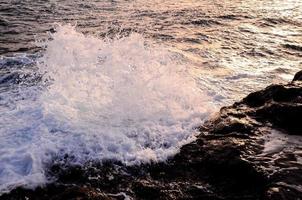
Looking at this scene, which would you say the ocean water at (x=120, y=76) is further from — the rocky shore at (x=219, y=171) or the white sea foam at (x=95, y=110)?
the rocky shore at (x=219, y=171)

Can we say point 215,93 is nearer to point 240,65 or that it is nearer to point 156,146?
point 240,65

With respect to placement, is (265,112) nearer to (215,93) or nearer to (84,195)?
(215,93)

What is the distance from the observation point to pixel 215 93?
796 cm

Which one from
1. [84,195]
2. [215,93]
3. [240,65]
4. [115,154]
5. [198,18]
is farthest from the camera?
[198,18]

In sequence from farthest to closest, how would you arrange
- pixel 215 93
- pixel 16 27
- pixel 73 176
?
pixel 16 27 < pixel 215 93 < pixel 73 176

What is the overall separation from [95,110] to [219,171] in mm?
2517

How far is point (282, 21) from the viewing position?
14.5 metres

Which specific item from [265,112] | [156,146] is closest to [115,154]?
[156,146]

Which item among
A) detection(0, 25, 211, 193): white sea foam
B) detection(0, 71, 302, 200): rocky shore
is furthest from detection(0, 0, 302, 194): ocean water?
detection(0, 71, 302, 200): rocky shore

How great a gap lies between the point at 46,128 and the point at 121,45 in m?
3.13

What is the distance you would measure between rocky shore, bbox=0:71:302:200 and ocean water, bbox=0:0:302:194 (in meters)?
0.22

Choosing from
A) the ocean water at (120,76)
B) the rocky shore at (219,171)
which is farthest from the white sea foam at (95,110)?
the rocky shore at (219,171)

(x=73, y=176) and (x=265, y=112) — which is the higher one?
(x=265, y=112)

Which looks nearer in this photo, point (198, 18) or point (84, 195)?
point (84, 195)
